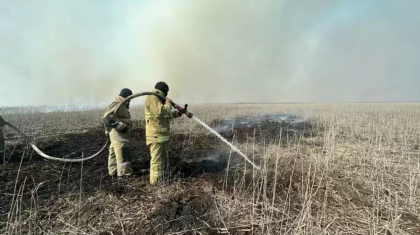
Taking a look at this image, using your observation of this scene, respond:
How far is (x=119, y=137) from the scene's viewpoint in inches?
209

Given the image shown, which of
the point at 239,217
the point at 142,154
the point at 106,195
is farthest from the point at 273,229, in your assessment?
the point at 142,154

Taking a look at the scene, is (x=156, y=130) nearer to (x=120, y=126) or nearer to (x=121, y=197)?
(x=120, y=126)

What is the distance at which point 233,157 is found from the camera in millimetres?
6914

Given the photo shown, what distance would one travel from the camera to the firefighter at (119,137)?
5145 mm

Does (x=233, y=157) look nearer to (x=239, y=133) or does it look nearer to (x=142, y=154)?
(x=142, y=154)

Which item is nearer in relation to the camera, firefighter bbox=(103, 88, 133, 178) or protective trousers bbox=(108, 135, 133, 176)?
firefighter bbox=(103, 88, 133, 178)

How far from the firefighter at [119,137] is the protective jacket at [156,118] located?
769mm

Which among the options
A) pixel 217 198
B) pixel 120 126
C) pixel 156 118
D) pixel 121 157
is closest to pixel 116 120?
pixel 120 126

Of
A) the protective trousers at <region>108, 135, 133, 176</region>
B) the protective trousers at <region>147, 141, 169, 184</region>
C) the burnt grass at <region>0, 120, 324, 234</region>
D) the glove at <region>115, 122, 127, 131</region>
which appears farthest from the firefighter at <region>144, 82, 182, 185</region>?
the protective trousers at <region>108, 135, 133, 176</region>

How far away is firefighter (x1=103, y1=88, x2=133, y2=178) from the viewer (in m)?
5.14

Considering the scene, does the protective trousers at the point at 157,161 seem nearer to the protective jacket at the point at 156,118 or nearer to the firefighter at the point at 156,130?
the firefighter at the point at 156,130

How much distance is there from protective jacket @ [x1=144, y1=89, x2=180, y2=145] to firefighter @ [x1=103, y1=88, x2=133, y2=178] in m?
0.77

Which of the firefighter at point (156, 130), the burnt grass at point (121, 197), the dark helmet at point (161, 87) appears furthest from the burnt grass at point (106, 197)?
the dark helmet at point (161, 87)

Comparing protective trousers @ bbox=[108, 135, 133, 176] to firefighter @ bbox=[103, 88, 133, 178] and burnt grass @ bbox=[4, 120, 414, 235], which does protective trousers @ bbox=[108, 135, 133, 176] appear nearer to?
firefighter @ bbox=[103, 88, 133, 178]
